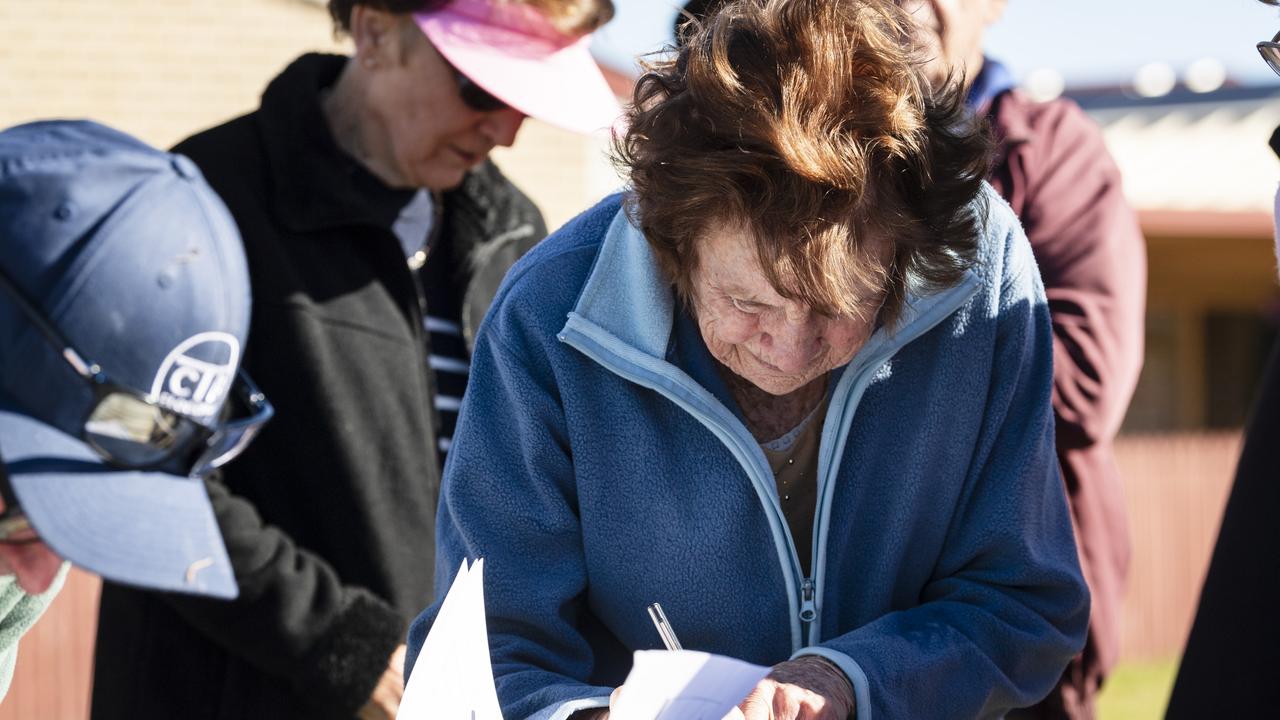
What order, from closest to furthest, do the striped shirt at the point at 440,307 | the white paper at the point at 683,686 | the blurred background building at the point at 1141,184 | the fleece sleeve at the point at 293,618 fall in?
the white paper at the point at 683,686, the fleece sleeve at the point at 293,618, the striped shirt at the point at 440,307, the blurred background building at the point at 1141,184

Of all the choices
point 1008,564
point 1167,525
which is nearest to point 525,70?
point 1008,564

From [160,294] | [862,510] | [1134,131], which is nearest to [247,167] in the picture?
[160,294]

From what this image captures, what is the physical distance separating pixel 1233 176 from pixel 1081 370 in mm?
14167

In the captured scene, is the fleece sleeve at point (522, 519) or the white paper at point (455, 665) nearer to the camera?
the white paper at point (455, 665)

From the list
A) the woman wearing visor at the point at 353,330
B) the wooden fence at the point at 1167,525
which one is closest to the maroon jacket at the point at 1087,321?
the woman wearing visor at the point at 353,330

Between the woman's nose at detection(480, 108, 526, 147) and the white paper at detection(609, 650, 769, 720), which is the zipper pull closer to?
the white paper at detection(609, 650, 769, 720)

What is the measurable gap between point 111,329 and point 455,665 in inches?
22.3

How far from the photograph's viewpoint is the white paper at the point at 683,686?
1.56 m

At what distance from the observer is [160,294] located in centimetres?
181

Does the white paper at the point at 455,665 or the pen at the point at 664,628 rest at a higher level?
the white paper at the point at 455,665

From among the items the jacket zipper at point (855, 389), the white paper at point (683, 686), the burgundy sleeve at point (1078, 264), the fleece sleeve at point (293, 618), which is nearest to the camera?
the white paper at point (683, 686)

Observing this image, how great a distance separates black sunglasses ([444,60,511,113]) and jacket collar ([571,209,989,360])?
3.44ft

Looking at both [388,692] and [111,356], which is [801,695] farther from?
[388,692]

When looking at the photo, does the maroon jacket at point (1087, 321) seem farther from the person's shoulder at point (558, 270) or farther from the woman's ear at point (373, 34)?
the woman's ear at point (373, 34)
